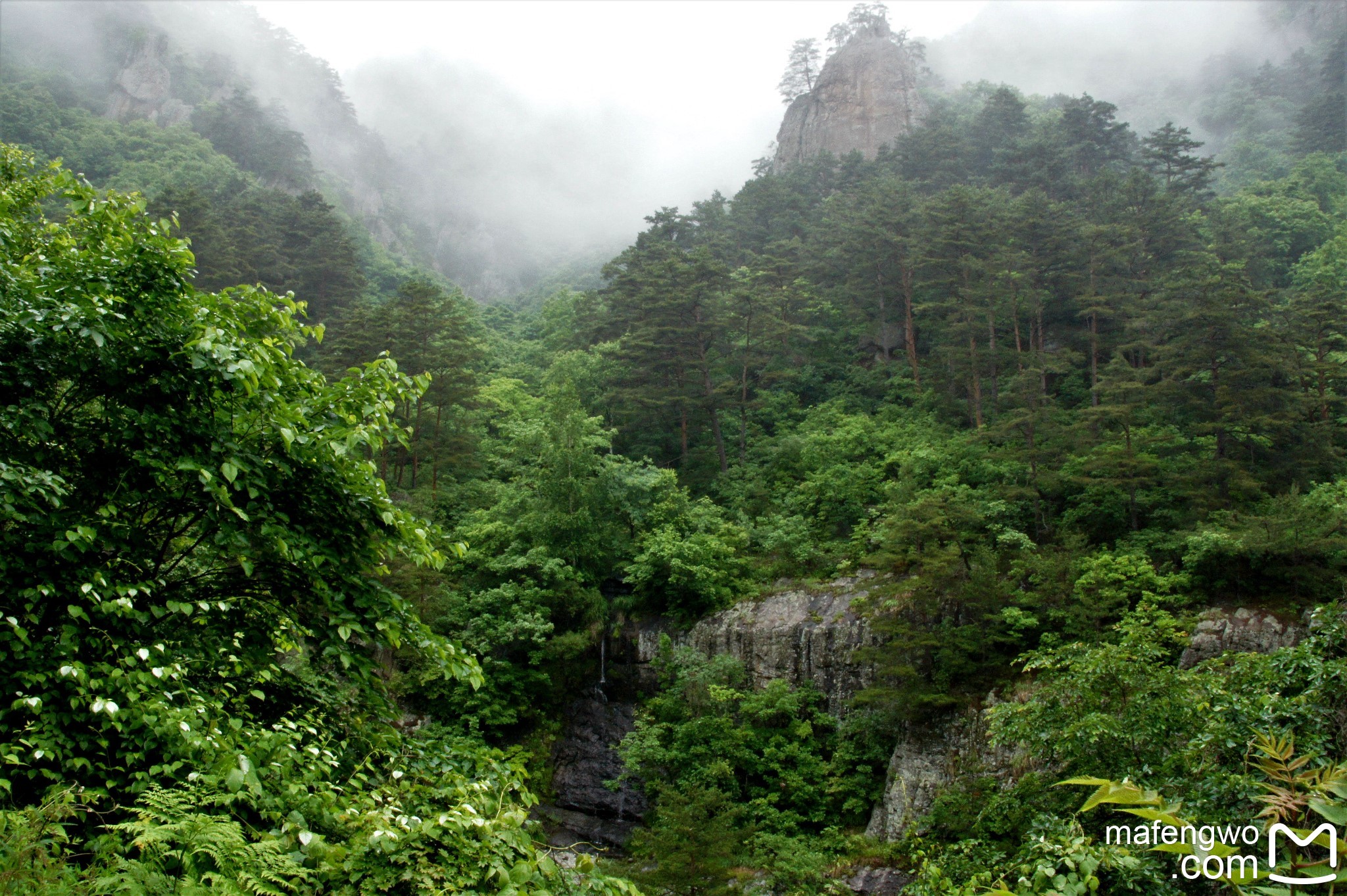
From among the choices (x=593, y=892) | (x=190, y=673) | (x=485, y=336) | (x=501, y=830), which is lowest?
(x=593, y=892)

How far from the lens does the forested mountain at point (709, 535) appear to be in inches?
143

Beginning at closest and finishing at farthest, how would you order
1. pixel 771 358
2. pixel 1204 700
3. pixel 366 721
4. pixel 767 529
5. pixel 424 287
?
pixel 366 721 < pixel 1204 700 < pixel 767 529 < pixel 424 287 < pixel 771 358

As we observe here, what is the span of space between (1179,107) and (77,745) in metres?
88.1

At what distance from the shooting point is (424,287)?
24766 millimetres

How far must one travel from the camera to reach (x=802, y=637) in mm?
17688

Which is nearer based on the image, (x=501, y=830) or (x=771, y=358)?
(x=501, y=830)

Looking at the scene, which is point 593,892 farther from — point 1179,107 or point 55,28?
point 55,28

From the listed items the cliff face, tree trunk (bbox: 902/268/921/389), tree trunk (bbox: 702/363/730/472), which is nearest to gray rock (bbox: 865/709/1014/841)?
tree trunk (bbox: 702/363/730/472)

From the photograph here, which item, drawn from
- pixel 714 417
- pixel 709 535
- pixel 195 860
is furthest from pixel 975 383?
pixel 195 860

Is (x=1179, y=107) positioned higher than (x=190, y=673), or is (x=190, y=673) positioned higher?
(x=1179, y=107)

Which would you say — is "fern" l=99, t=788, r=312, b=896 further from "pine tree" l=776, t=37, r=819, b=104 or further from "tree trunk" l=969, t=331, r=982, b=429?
"pine tree" l=776, t=37, r=819, b=104

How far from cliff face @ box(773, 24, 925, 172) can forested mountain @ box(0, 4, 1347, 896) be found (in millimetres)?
9422

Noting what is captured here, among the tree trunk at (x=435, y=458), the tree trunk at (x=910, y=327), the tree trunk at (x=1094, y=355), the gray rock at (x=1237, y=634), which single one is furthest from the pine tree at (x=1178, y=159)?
the tree trunk at (x=435, y=458)

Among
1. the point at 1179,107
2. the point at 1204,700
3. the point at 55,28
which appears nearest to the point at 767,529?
→ the point at 1204,700
